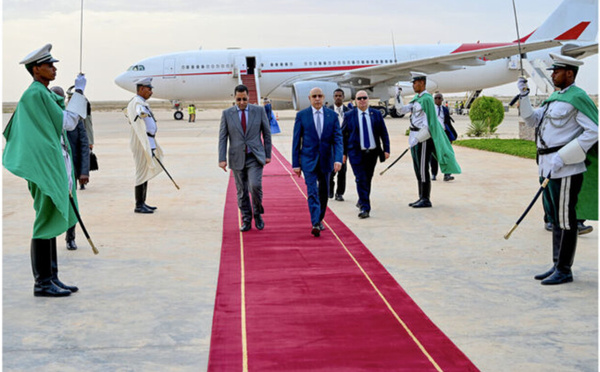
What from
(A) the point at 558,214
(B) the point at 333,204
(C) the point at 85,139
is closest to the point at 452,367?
(A) the point at 558,214

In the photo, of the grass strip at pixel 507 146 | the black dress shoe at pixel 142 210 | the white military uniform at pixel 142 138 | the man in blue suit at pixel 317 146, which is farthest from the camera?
the grass strip at pixel 507 146

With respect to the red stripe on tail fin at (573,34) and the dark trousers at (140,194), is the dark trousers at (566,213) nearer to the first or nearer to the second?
the dark trousers at (140,194)

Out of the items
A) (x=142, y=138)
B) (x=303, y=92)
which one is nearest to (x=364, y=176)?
(x=142, y=138)

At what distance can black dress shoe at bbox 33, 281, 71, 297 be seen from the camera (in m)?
5.26

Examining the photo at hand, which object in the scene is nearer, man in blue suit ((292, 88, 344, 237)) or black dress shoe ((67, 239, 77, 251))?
black dress shoe ((67, 239, 77, 251))

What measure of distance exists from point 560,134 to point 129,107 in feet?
17.4

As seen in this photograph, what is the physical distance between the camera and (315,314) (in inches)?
188

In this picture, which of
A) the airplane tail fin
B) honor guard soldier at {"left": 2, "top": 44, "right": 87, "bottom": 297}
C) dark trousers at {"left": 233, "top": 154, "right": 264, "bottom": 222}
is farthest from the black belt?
the airplane tail fin

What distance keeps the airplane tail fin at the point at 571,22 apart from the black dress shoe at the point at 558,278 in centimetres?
3287

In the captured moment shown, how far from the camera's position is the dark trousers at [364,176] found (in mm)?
8578

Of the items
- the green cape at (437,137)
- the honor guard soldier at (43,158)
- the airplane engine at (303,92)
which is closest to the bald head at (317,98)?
the green cape at (437,137)

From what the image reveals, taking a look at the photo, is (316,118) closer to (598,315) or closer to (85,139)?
(85,139)

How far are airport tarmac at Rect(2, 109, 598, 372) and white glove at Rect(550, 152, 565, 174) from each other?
0.89 meters

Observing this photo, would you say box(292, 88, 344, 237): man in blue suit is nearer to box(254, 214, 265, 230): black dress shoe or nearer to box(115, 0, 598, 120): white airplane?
box(254, 214, 265, 230): black dress shoe
